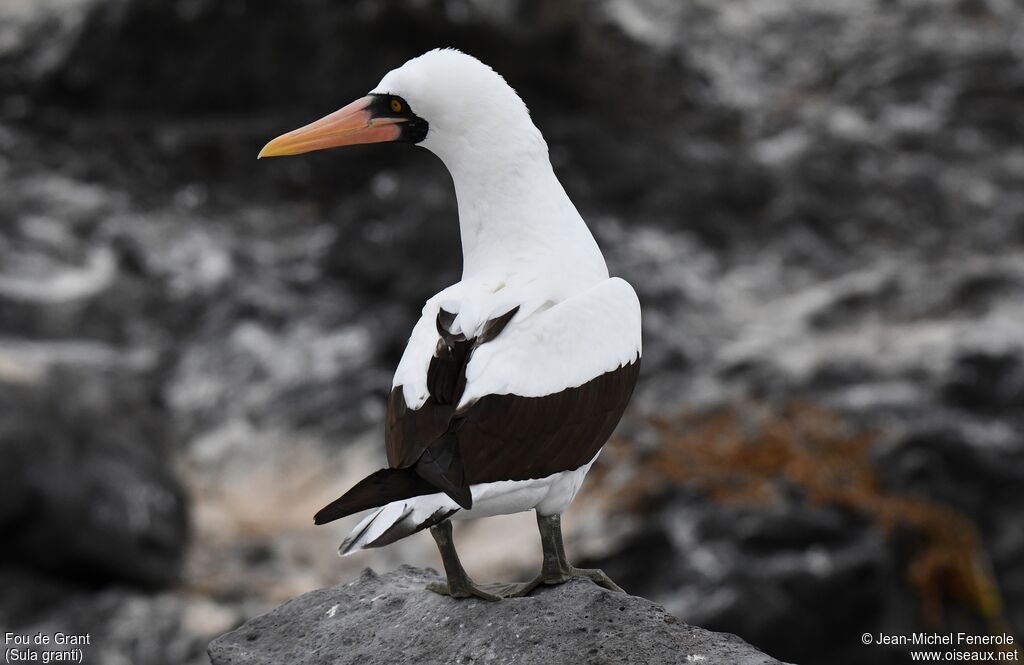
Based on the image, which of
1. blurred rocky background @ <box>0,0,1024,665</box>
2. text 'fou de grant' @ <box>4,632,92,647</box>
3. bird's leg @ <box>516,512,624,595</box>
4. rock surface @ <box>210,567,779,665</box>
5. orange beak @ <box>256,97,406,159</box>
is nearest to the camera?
rock surface @ <box>210,567,779,665</box>

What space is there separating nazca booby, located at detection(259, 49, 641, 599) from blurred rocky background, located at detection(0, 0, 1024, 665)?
14.7ft

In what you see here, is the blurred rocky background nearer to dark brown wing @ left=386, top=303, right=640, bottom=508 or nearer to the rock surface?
the rock surface

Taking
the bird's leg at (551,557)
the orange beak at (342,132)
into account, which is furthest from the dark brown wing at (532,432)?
the orange beak at (342,132)

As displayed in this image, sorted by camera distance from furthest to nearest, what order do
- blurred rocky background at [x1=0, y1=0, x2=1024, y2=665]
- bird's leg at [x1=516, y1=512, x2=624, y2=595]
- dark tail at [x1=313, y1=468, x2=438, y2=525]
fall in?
1. blurred rocky background at [x1=0, y1=0, x2=1024, y2=665]
2. bird's leg at [x1=516, y1=512, x2=624, y2=595]
3. dark tail at [x1=313, y1=468, x2=438, y2=525]

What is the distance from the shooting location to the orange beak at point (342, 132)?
502cm

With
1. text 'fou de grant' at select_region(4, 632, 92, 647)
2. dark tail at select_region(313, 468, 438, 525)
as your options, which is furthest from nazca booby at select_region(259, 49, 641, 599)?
text 'fou de grant' at select_region(4, 632, 92, 647)

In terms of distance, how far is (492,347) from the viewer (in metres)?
4.41

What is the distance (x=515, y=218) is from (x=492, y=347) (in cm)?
71

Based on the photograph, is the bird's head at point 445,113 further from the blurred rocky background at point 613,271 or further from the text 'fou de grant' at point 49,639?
the text 'fou de grant' at point 49,639

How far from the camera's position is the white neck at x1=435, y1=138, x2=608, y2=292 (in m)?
4.84

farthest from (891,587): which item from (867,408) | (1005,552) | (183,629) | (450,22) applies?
(450,22)

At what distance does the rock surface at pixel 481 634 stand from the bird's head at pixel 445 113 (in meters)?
1.79

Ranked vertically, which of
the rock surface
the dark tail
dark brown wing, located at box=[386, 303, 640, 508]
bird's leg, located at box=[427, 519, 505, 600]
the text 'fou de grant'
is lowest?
the text 'fou de grant'

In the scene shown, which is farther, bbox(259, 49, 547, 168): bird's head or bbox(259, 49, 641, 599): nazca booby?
bbox(259, 49, 547, 168): bird's head
